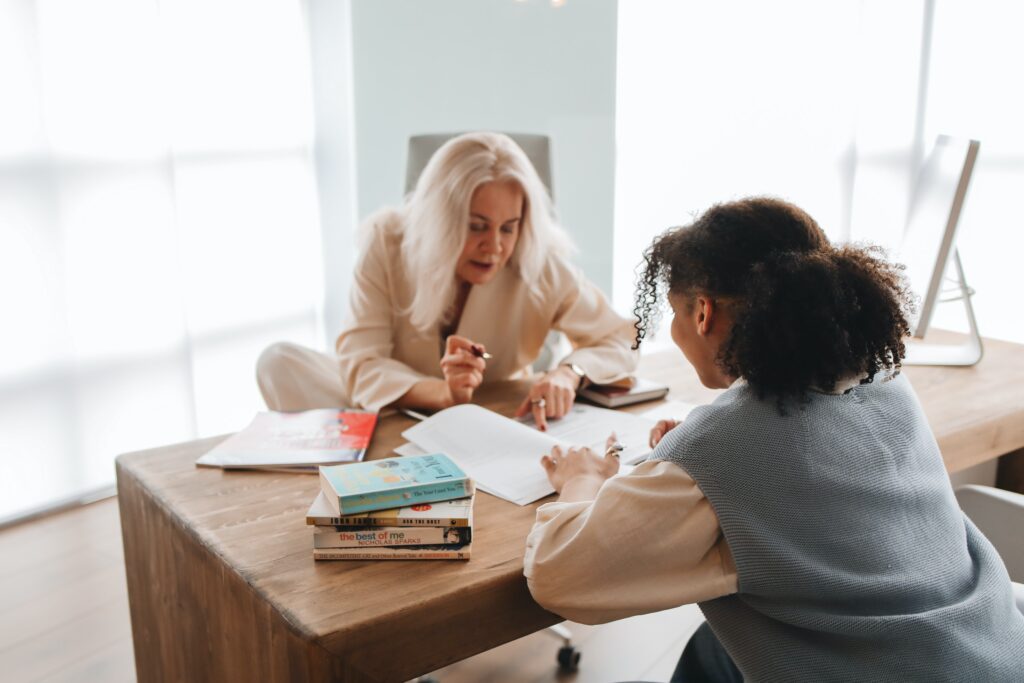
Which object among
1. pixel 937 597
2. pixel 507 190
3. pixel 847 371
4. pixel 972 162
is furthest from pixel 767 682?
pixel 972 162

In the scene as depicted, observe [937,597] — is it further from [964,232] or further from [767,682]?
[964,232]

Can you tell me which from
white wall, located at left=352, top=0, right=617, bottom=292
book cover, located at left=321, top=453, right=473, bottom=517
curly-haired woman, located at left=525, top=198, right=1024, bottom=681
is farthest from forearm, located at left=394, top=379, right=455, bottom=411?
white wall, located at left=352, top=0, right=617, bottom=292

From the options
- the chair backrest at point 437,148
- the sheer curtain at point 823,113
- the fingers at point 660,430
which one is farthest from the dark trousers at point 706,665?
the sheer curtain at point 823,113

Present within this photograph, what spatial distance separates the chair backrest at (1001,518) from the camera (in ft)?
5.06

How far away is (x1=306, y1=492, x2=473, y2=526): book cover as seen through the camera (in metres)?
1.18

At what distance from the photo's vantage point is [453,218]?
2.07 m

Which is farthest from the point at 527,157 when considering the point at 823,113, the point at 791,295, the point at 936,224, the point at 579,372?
the point at 823,113

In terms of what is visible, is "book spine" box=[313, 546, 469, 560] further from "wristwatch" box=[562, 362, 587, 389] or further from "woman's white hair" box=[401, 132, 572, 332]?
"woman's white hair" box=[401, 132, 572, 332]

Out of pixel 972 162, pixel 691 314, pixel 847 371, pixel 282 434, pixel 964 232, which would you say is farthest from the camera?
pixel 964 232

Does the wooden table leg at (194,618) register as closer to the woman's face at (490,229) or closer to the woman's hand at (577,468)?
the woman's hand at (577,468)

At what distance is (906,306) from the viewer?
3.59 ft

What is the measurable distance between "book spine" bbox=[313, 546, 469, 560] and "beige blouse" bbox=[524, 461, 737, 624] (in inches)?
6.8

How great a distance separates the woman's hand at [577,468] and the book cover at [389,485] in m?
0.16

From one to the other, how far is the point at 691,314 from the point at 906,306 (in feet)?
0.79
